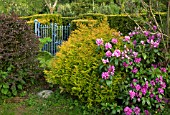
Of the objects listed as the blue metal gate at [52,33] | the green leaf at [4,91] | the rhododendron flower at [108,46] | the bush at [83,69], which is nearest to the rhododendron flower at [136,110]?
the bush at [83,69]

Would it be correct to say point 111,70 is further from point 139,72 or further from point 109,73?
point 139,72

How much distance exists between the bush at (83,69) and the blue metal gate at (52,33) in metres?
4.56

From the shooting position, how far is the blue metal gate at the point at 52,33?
9.31 metres

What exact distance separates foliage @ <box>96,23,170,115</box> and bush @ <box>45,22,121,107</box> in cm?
14

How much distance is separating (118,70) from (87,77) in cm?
46

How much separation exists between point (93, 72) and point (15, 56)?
1.36 metres

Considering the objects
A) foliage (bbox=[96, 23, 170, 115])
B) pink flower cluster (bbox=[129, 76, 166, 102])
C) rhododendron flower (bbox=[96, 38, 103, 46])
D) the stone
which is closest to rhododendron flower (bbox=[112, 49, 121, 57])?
foliage (bbox=[96, 23, 170, 115])

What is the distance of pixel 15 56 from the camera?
4.90m

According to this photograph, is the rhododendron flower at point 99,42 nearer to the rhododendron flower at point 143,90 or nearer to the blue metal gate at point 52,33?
the rhododendron flower at point 143,90

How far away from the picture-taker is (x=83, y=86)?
4414 millimetres

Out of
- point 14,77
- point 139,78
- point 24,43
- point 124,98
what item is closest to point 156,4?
point 139,78

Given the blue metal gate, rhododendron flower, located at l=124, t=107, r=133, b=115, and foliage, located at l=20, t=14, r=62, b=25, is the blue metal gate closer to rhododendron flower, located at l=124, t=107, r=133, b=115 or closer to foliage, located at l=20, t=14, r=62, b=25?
foliage, located at l=20, t=14, r=62, b=25

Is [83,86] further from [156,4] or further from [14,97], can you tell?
[156,4]

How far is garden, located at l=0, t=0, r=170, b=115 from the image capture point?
435 cm
